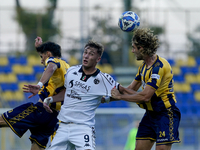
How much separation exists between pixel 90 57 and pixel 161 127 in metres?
1.62

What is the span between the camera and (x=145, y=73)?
16.8 ft

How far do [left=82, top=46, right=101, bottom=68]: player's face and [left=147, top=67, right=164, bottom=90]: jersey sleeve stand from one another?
0.94m

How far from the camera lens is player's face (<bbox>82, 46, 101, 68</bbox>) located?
Answer: 4918 millimetres

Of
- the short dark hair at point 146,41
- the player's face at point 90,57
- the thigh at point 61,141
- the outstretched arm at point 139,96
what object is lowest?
the thigh at point 61,141

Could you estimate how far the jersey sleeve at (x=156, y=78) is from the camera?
15.8 feet

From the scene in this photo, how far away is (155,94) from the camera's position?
5.07 meters

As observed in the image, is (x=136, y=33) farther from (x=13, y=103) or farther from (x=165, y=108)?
(x=13, y=103)

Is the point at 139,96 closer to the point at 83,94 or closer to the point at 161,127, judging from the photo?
the point at 161,127

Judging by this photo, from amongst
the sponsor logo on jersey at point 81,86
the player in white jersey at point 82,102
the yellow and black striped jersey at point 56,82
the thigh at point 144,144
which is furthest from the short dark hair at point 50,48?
the thigh at point 144,144

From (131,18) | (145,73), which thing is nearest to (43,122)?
(145,73)

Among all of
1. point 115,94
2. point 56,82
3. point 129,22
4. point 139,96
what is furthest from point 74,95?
point 129,22

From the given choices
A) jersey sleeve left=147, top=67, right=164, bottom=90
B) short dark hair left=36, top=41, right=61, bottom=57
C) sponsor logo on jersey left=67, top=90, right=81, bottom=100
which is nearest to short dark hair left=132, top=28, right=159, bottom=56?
jersey sleeve left=147, top=67, right=164, bottom=90

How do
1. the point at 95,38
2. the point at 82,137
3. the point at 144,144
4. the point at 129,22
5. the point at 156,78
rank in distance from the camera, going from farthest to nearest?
the point at 95,38, the point at 129,22, the point at 144,144, the point at 156,78, the point at 82,137

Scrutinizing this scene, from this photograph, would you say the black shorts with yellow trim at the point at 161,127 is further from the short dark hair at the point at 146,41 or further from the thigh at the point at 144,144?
the short dark hair at the point at 146,41
